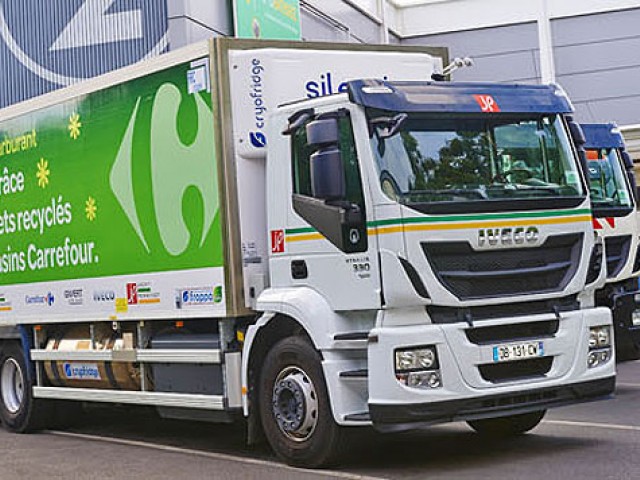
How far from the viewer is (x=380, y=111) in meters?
9.38

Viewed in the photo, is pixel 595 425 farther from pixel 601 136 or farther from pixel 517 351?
pixel 601 136

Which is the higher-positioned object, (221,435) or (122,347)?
(122,347)

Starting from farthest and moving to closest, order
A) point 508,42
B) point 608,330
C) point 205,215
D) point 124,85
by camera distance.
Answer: point 508,42
point 124,85
point 205,215
point 608,330

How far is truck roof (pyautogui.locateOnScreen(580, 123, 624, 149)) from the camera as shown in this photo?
633 inches

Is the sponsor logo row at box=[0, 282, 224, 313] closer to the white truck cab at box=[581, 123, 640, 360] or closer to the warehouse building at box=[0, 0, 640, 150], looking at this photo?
the white truck cab at box=[581, 123, 640, 360]

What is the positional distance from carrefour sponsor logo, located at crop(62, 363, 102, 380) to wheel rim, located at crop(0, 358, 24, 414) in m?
0.99

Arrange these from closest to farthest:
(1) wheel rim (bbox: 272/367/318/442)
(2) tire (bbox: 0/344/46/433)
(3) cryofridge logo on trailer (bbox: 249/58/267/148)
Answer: (1) wheel rim (bbox: 272/367/318/442), (3) cryofridge logo on trailer (bbox: 249/58/267/148), (2) tire (bbox: 0/344/46/433)

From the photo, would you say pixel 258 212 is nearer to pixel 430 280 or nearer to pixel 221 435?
pixel 430 280

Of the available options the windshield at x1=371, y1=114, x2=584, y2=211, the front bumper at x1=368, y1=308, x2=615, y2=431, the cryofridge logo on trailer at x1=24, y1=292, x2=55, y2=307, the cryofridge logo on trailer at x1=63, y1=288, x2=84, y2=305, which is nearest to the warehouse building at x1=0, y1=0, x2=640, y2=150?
the cryofridge logo on trailer at x1=24, y1=292, x2=55, y2=307

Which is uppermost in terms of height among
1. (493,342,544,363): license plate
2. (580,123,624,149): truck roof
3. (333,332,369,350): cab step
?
(580,123,624,149): truck roof

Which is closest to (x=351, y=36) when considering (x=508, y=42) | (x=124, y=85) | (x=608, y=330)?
(x=508, y=42)

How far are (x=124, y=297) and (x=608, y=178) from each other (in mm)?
6742

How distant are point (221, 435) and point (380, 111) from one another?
14.6 ft

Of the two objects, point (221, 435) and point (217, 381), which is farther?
point (221, 435)
